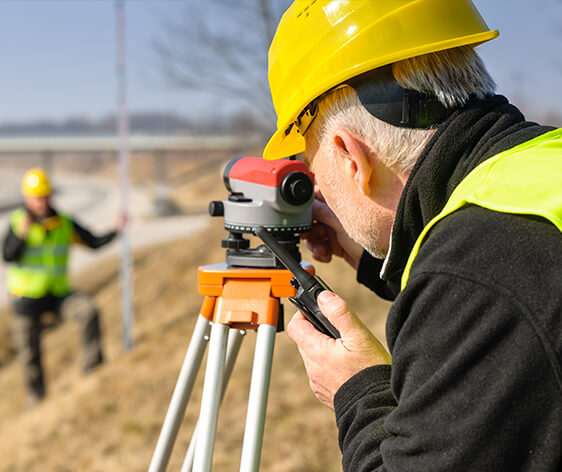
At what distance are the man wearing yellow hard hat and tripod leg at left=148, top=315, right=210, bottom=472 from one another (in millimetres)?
575

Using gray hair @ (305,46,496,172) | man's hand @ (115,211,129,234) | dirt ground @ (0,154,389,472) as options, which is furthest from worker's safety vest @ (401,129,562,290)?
man's hand @ (115,211,129,234)

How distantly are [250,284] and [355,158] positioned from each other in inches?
24.0

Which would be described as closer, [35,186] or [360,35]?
[360,35]

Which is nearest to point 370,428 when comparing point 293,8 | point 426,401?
point 426,401

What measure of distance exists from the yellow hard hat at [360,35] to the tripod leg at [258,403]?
0.57 meters

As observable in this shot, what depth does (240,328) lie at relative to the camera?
1575 mm

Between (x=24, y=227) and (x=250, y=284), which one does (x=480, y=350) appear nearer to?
(x=250, y=284)

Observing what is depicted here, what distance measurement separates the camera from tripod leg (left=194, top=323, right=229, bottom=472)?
1456 millimetres

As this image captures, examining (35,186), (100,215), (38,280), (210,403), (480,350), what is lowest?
(100,215)

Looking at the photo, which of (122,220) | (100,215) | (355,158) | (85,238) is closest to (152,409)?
(85,238)

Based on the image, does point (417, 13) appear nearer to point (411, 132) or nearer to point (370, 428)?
point (411, 132)

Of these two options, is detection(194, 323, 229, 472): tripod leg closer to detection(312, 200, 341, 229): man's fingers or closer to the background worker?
detection(312, 200, 341, 229): man's fingers

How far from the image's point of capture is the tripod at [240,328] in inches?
56.7

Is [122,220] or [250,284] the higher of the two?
[250,284]
